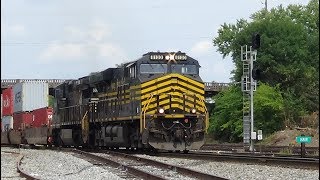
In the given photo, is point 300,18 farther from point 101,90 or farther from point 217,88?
point 101,90

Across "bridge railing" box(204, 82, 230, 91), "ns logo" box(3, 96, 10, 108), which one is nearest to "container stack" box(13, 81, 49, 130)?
"ns logo" box(3, 96, 10, 108)

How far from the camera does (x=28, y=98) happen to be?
3512 cm

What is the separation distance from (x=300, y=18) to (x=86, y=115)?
125 feet

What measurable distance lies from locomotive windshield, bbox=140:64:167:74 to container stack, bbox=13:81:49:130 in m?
14.9

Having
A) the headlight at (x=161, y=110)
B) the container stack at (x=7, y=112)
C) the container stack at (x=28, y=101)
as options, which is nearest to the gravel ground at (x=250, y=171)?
the headlight at (x=161, y=110)

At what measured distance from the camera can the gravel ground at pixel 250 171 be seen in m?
12.4

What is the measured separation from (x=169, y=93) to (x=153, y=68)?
1207 mm

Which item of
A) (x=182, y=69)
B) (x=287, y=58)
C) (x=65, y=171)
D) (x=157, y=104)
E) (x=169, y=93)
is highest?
(x=287, y=58)

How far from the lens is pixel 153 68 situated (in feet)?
66.7

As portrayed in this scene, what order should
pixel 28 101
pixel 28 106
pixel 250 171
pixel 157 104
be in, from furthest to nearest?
pixel 28 106 → pixel 28 101 → pixel 157 104 → pixel 250 171

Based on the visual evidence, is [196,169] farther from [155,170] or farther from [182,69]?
[182,69]

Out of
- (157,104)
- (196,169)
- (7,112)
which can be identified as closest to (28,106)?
(7,112)

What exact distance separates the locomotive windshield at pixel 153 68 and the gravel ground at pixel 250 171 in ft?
14.9

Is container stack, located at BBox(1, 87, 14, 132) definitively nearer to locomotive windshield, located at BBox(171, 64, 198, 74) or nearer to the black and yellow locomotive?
the black and yellow locomotive
